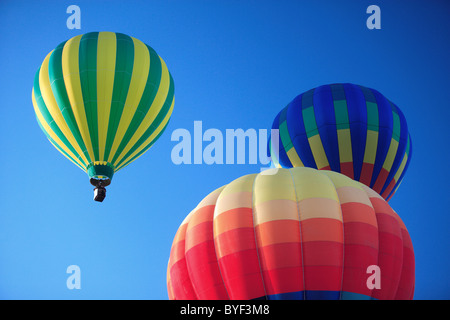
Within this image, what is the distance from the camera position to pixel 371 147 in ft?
43.0

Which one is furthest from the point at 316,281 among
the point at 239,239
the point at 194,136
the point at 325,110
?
the point at 325,110

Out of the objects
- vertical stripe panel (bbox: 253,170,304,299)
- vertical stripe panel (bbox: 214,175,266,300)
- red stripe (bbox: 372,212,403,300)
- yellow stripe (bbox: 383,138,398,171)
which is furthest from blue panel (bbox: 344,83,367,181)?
vertical stripe panel (bbox: 214,175,266,300)

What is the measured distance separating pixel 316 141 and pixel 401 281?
486cm

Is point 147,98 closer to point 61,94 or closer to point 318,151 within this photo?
point 61,94

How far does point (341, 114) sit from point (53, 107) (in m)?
6.11

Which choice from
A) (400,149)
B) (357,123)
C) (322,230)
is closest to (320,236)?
(322,230)

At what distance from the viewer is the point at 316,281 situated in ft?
26.9

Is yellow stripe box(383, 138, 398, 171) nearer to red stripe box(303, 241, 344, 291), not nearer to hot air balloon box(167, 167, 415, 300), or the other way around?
hot air balloon box(167, 167, 415, 300)

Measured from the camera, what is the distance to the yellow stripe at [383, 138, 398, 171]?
13.2 metres

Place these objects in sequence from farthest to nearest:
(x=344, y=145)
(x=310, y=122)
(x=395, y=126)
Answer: (x=395, y=126)
(x=310, y=122)
(x=344, y=145)

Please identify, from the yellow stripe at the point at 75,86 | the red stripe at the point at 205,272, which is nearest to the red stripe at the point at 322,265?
the red stripe at the point at 205,272

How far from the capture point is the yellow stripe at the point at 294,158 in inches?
527

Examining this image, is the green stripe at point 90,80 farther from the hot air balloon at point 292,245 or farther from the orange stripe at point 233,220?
the orange stripe at point 233,220

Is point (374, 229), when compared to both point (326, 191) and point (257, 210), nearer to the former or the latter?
point (326, 191)
